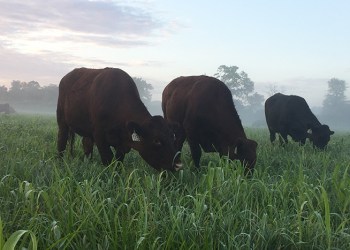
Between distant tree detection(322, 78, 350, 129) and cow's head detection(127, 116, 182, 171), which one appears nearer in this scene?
cow's head detection(127, 116, 182, 171)

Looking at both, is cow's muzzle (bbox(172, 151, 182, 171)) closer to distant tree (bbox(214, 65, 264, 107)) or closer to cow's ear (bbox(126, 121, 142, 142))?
cow's ear (bbox(126, 121, 142, 142))

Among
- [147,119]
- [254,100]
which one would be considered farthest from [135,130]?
[254,100]

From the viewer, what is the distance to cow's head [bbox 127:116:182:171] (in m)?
5.30

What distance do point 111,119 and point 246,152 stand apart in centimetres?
225

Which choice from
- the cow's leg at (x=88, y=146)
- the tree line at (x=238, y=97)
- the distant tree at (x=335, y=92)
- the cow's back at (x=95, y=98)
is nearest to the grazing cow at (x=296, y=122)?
the cow's leg at (x=88, y=146)

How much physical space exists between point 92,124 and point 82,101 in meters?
0.61

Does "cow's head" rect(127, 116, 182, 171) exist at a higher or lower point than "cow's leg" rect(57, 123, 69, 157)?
higher

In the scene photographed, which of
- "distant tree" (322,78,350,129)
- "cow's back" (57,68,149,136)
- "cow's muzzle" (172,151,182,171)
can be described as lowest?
"distant tree" (322,78,350,129)

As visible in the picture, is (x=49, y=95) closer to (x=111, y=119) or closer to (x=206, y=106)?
(x=206, y=106)

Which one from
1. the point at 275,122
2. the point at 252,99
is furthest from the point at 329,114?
the point at 275,122

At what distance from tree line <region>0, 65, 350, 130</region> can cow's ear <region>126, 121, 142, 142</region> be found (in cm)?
7133

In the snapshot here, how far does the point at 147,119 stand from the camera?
5781mm

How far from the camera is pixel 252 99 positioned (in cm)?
12344

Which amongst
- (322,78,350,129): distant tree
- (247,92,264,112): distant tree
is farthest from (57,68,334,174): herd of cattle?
(247,92,264,112): distant tree
